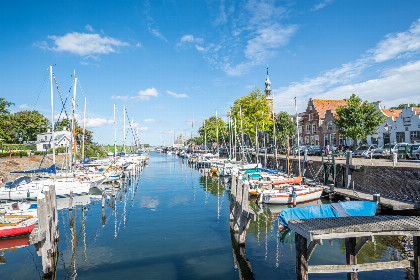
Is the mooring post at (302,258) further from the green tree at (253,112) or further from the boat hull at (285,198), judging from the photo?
the green tree at (253,112)

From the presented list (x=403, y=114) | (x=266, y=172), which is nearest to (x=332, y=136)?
(x=403, y=114)

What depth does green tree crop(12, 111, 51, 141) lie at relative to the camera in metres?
78.9

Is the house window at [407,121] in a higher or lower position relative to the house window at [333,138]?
higher

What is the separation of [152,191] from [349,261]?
30.3 meters

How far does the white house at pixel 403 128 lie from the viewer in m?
42.1

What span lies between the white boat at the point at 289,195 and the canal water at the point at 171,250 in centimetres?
94

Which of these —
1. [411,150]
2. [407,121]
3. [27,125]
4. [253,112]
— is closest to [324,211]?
[411,150]

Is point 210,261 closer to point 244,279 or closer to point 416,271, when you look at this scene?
point 244,279

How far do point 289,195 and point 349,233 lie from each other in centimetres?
1693

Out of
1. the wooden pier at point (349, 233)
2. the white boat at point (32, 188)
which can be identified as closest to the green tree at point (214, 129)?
the white boat at point (32, 188)

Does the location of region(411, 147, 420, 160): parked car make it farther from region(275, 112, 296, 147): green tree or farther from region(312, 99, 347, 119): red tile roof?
region(275, 112, 296, 147): green tree

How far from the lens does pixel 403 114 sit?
43.9 meters

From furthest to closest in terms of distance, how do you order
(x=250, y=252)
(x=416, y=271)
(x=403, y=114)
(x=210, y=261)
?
1. (x=403, y=114)
2. (x=250, y=252)
3. (x=210, y=261)
4. (x=416, y=271)

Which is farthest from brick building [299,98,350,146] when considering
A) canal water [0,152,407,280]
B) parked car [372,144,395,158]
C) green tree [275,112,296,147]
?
canal water [0,152,407,280]
